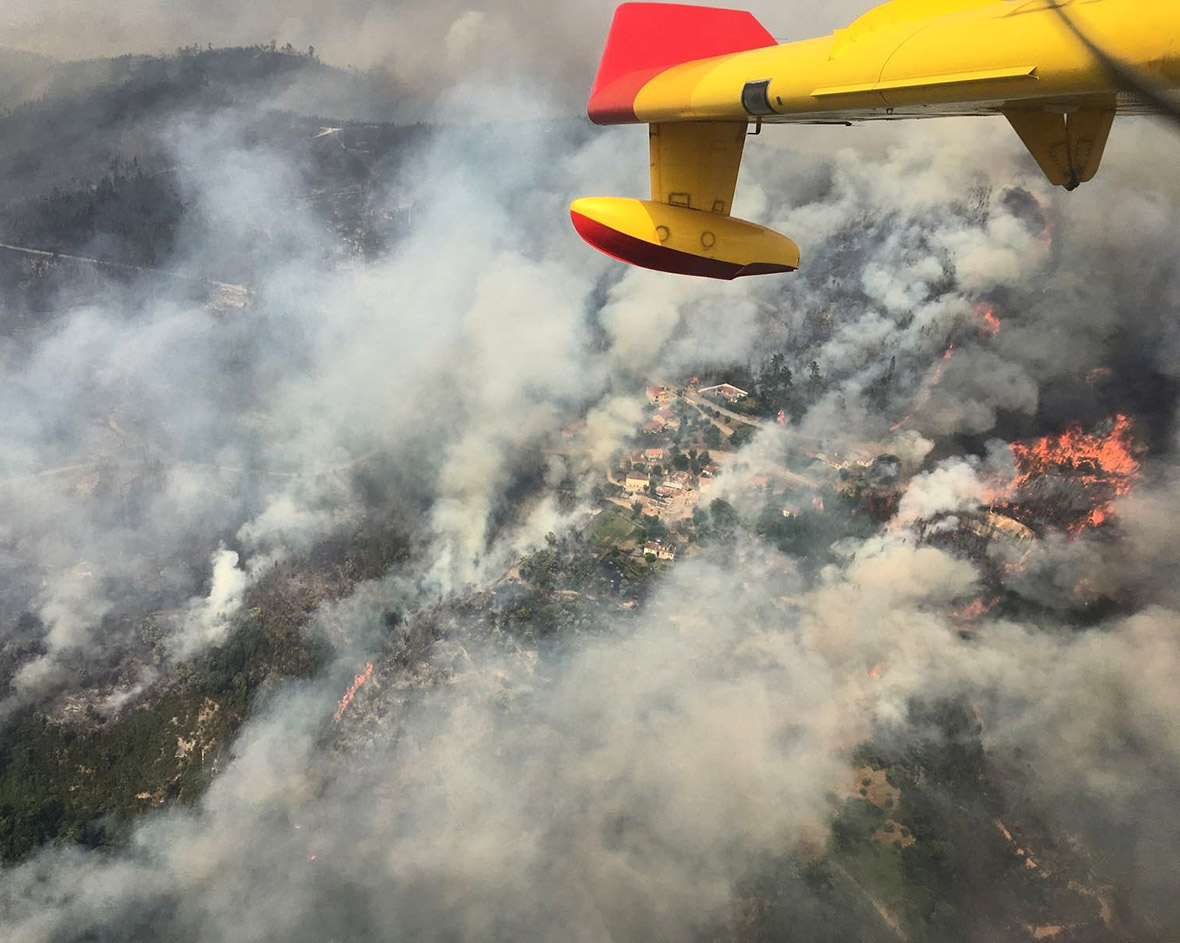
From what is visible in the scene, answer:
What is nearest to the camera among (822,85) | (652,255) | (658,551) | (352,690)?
(822,85)

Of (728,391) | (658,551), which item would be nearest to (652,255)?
(658,551)

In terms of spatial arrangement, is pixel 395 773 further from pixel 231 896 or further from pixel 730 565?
pixel 730 565

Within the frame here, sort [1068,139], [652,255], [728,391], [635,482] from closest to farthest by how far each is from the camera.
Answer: [1068,139], [652,255], [635,482], [728,391]

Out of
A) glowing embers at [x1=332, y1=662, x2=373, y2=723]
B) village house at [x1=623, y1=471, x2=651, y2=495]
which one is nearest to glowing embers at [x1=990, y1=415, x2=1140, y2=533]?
village house at [x1=623, y1=471, x2=651, y2=495]

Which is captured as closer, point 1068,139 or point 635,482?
point 1068,139

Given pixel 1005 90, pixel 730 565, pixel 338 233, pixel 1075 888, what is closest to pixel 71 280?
pixel 338 233

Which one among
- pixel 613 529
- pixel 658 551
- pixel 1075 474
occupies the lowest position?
pixel 658 551

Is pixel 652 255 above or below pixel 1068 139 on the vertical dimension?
below

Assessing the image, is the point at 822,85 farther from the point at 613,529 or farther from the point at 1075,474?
the point at 613,529
